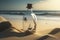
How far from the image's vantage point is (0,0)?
367cm

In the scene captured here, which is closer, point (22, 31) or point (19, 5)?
point (22, 31)

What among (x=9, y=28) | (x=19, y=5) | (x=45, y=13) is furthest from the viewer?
(x=19, y=5)

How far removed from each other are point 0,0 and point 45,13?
0.95m

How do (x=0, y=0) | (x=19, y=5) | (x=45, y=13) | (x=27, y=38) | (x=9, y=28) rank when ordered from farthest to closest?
(x=0, y=0) < (x=19, y=5) < (x=45, y=13) < (x=9, y=28) < (x=27, y=38)

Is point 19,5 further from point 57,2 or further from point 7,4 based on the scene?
point 57,2

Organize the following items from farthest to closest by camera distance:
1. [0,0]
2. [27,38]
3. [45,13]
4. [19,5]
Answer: [0,0], [19,5], [45,13], [27,38]

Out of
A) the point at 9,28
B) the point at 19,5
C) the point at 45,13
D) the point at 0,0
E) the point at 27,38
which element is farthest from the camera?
the point at 0,0

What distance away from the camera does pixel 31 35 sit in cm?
150

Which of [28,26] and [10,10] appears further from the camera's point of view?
[10,10]

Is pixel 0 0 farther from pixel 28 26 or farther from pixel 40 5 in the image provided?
pixel 28 26

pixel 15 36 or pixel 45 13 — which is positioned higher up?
pixel 15 36

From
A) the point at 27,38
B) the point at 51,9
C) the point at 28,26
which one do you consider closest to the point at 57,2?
A: the point at 51,9

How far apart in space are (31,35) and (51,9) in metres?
1.73

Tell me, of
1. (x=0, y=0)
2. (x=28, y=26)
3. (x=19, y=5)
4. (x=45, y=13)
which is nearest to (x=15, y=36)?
(x=28, y=26)
